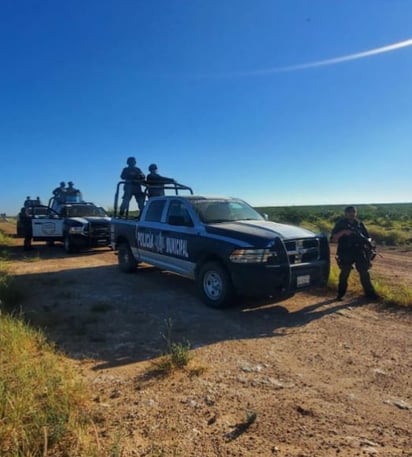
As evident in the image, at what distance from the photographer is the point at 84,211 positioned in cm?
1599

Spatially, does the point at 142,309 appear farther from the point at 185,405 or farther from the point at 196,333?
the point at 185,405

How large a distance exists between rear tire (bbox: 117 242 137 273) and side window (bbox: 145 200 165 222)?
54.7 inches

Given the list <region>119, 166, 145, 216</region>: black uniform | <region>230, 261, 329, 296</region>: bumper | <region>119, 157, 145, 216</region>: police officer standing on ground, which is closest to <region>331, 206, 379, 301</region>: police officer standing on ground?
<region>230, 261, 329, 296</region>: bumper

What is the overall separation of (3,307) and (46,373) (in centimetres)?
371

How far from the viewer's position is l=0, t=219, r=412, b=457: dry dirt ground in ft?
10.1

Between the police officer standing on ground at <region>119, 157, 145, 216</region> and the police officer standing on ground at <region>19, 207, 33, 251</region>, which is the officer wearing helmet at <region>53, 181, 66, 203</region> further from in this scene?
the police officer standing on ground at <region>119, 157, 145, 216</region>

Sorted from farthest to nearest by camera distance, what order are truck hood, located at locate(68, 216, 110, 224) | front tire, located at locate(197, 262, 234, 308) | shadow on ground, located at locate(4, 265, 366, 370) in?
truck hood, located at locate(68, 216, 110, 224), front tire, located at locate(197, 262, 234, 308), shadow on ground, located at locate(4, 265, 366, 370)

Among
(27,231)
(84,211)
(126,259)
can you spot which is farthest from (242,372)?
(27,231)

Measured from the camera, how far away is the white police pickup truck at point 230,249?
6.27 m

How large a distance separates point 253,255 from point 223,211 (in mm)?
1797

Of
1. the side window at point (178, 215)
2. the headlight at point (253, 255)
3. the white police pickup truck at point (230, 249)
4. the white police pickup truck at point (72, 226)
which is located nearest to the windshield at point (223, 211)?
the white police pickup truck at point (230, 249)

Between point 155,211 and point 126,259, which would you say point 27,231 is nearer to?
point 126,259

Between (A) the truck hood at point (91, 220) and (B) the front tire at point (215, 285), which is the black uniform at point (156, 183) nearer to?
(A) the truck hood at point (91, 220)

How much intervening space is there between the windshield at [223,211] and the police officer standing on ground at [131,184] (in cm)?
438
